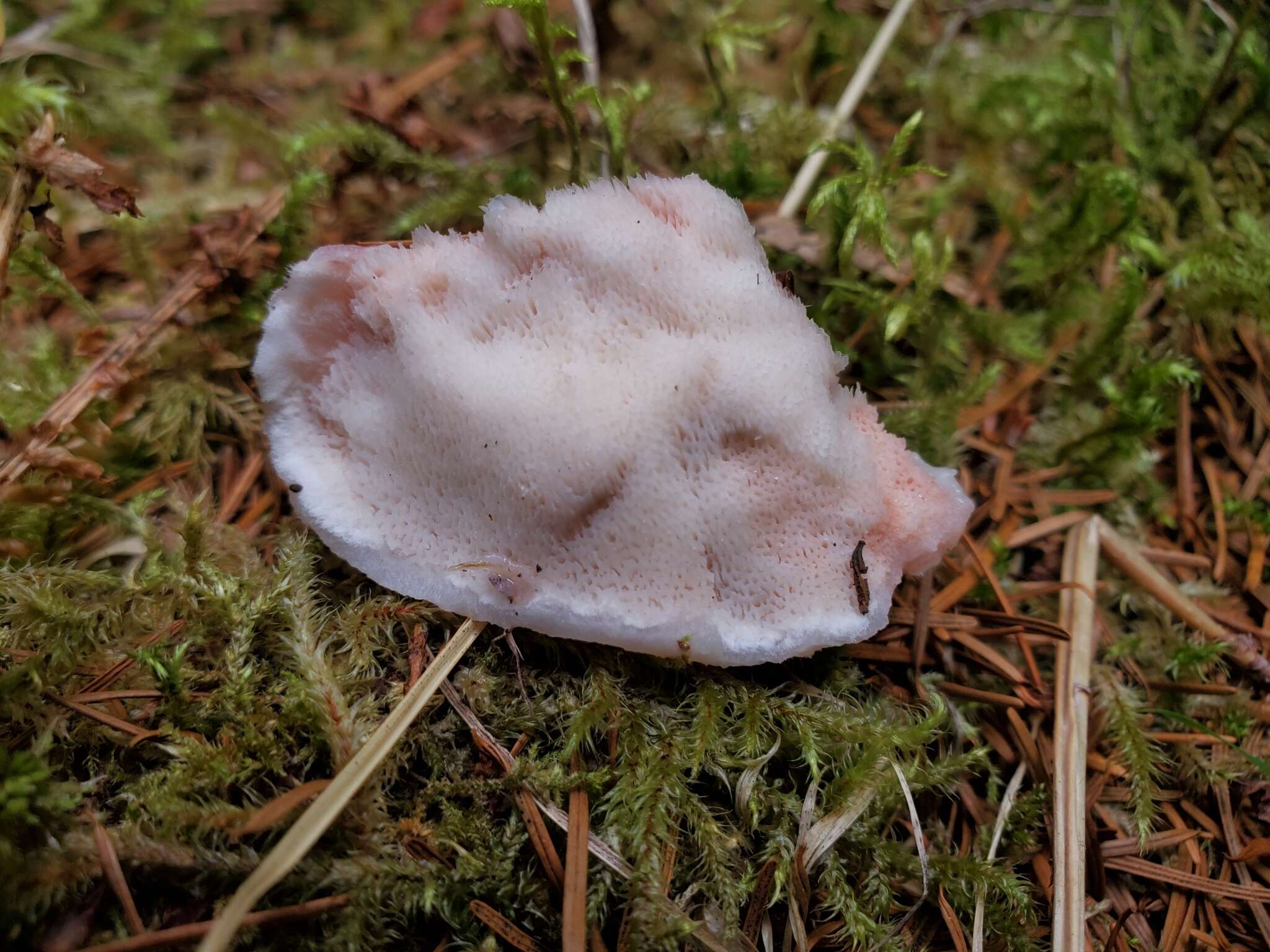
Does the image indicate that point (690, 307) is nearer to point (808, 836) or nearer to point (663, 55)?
point (808, 836)

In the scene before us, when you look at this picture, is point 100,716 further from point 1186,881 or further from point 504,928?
point 1186,881

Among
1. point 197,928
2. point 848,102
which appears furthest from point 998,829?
point 848,102

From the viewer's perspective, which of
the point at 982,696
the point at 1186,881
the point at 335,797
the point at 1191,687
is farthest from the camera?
the point at 1191,687

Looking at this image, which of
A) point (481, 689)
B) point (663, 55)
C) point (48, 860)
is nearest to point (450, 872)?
point (481, 689)

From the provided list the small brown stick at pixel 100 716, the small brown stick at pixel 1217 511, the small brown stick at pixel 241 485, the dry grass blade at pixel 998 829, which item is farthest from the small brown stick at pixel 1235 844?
the small brown stick at pixel 241 485

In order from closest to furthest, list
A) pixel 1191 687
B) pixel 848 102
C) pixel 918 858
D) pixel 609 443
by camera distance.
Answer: pixel 609 443 → pixel 918 858 → pixel 1191 687 → pixel 848 102

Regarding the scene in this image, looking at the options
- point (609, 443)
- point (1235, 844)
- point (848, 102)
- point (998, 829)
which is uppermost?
point (848, 102)
